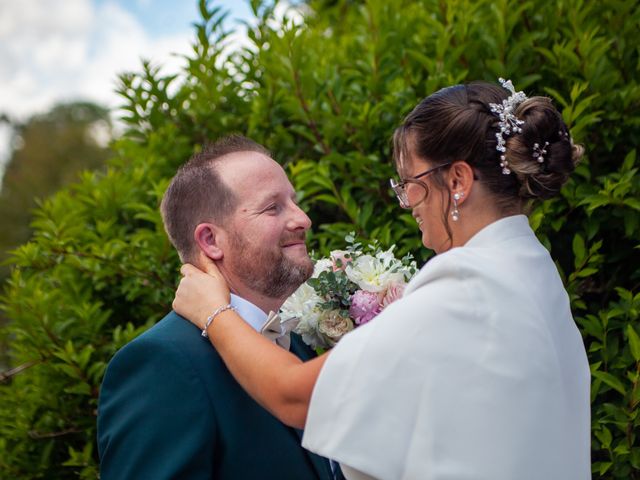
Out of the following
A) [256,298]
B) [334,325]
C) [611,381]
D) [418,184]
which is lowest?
[611,381]

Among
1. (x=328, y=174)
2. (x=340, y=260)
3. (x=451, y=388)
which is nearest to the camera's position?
(x=451, y=388)

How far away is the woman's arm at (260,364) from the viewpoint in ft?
7.23

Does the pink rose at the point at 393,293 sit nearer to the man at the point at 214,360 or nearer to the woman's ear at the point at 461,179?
the man at the point at 214,360

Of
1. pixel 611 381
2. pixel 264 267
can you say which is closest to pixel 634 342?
pixel 611 381

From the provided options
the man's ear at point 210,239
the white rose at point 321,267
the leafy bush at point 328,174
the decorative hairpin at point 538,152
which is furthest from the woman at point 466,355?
the leafy bush at point 328,174

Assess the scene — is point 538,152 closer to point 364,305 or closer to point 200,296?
point 364,305

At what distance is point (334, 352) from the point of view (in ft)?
7.11

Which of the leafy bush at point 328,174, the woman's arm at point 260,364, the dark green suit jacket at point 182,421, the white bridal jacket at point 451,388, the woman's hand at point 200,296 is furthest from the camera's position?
the leafy bush at point 328,174

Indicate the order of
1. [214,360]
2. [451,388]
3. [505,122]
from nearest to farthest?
[451,388]
[505,122]
[214,360]

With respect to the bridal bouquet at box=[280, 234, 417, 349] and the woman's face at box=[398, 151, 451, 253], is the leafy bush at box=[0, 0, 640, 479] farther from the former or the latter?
the woman's face at box=[398, 151, 451, 253]

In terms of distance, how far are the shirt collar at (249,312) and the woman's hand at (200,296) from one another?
5.1 inches

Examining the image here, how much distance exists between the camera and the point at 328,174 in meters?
3.96

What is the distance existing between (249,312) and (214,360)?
0.36 metres

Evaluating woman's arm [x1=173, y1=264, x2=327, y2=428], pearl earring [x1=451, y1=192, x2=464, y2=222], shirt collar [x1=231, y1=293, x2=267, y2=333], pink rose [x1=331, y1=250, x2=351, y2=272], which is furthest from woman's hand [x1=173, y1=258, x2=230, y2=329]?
pearl earring [x1=451, y1=192, x2=464, y2=222]
